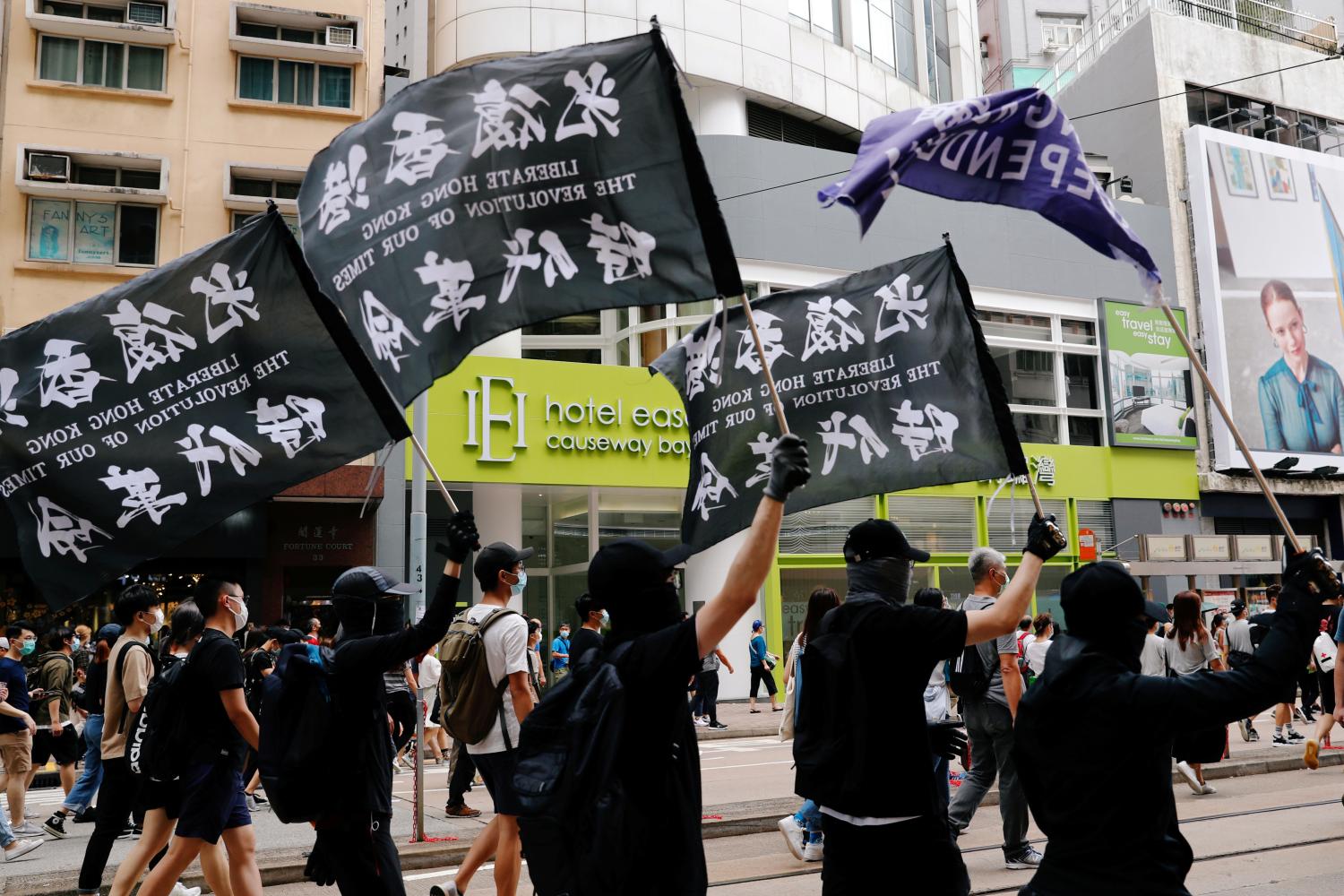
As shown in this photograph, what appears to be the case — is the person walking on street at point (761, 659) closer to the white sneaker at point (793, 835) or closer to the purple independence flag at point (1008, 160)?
the white sneaker at point (793, 835)

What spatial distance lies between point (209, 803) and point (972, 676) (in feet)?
15.2

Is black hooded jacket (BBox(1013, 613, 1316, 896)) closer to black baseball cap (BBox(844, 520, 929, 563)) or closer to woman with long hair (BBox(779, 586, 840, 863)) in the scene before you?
black baseball cap (BBox(844, 520, 929, 563))

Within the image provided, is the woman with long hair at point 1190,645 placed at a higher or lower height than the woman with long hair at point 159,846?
higher

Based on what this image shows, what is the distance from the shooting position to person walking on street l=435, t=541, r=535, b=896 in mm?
6289

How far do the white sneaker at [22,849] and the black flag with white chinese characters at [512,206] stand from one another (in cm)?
636

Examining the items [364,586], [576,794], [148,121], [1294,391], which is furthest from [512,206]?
[1294,391]

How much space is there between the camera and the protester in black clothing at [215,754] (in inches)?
228

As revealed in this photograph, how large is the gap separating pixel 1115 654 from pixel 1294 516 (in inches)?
1328

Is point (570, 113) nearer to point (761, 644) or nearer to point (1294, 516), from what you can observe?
point (761, 644)

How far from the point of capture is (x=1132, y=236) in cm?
516

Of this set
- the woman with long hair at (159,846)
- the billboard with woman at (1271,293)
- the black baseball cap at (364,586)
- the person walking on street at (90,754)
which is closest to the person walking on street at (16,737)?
the person walking on street at (90,754)

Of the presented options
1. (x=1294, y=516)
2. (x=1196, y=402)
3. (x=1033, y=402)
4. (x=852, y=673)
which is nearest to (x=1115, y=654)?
(x=852, y=673)

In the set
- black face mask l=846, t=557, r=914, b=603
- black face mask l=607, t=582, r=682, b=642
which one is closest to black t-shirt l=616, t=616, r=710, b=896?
black face mask l=607, t=582, r=682, b=642

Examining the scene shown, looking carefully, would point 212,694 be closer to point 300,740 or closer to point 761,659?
point 300,740
